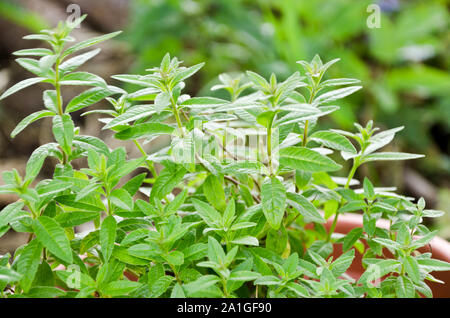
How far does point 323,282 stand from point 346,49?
5.42 feet

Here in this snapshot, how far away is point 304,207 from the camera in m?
0.63

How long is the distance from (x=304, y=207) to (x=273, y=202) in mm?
70

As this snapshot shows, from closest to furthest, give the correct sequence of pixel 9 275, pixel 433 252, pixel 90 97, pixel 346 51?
pixel 9 275, pixel 90 97, pixel 433 252, pixel 346 51

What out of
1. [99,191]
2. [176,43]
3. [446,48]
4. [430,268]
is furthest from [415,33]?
[99,191]

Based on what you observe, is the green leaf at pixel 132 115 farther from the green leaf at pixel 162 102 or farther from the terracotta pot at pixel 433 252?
the terracotta pot at pixel 433 252

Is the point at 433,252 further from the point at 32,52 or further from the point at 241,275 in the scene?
the point at 32,52

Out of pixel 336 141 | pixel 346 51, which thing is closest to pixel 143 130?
pixel 336 141

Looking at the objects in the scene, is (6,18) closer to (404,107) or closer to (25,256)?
(404,107)

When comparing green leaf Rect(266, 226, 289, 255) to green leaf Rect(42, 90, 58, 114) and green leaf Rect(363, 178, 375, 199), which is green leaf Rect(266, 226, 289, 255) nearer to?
green leaf Rect(363, 178, 375, 199)

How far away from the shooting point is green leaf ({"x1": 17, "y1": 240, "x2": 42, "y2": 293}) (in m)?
0.56

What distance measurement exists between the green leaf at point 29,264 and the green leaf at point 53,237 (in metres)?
0.02

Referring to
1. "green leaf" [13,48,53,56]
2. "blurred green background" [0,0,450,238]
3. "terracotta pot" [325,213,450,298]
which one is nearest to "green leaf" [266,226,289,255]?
"terracotta pot" [325,213,450,298]

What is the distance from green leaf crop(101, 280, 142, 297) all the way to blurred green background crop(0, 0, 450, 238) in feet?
4.28

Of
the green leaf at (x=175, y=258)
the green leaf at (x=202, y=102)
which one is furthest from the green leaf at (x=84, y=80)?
the green leaf at (x=175, y=258)
